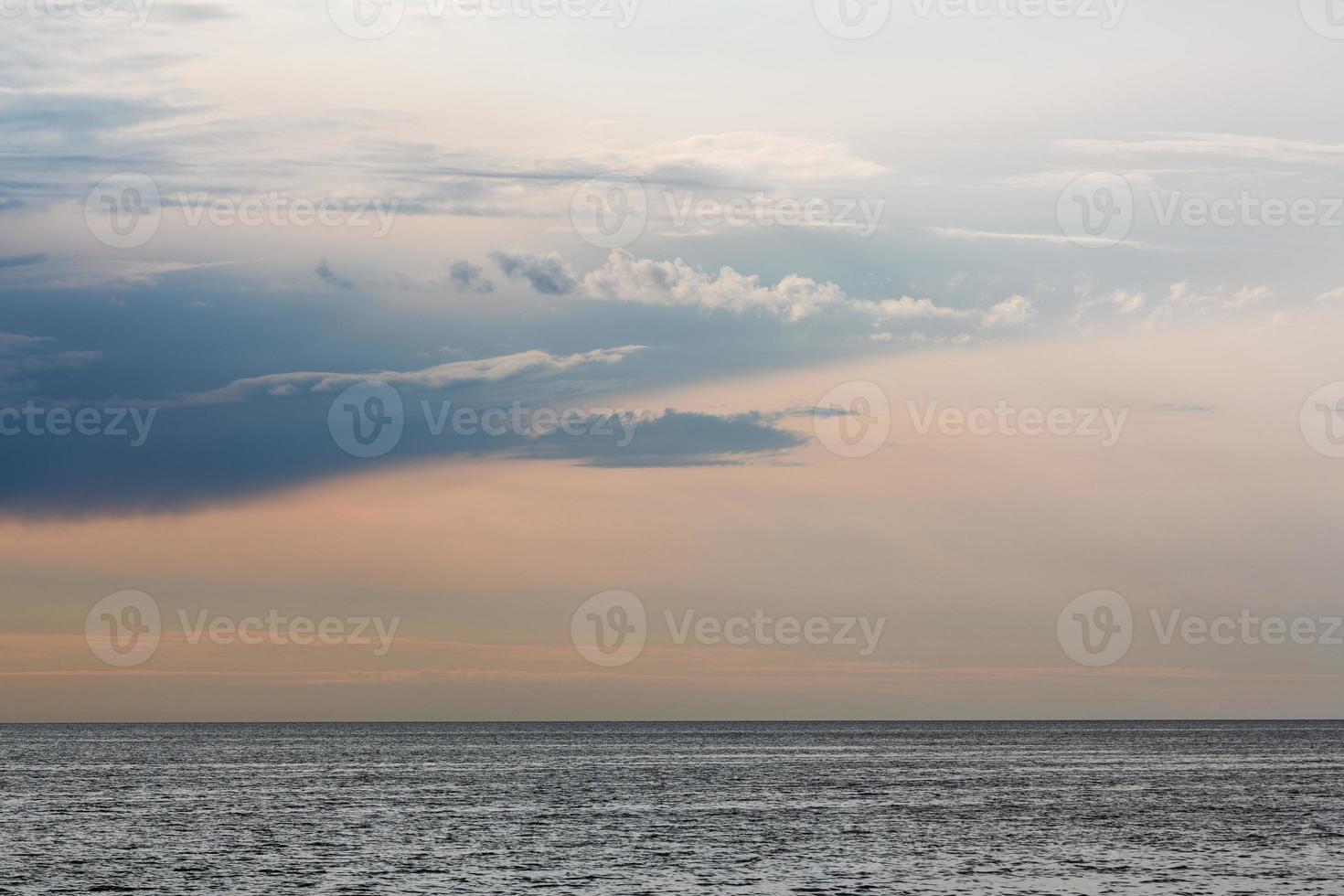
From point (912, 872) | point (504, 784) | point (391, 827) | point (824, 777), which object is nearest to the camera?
point (912, 872)

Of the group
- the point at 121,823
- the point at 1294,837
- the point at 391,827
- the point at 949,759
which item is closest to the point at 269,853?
the point at 391,827

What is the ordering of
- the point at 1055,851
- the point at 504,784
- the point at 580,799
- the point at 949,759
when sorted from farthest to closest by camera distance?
the point at 949,759, the point at 504,784, the point at 580,799, the point at 1055,851

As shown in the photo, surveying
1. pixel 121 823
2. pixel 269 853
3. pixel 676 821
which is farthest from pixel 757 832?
pixel 121 823

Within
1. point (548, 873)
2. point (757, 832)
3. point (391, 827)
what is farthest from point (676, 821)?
point (548, 873)

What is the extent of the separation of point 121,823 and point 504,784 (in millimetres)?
46559

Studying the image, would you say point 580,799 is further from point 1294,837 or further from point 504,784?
point 1294,837

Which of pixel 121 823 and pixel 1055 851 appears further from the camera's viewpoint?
pixel 121 823

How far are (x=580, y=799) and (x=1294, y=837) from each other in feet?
177

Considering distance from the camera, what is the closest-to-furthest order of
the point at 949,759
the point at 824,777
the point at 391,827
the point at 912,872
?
the point at 912,872 < the point at 391,827 < the point at 824,777 < the point at 949,759

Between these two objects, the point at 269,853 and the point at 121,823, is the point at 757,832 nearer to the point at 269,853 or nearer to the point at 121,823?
the point at 269,853

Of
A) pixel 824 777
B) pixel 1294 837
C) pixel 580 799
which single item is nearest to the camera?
pixel 1294 837

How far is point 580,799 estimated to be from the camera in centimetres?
11456

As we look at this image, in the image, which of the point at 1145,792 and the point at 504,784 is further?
the point at 504,784

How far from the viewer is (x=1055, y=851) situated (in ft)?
248
